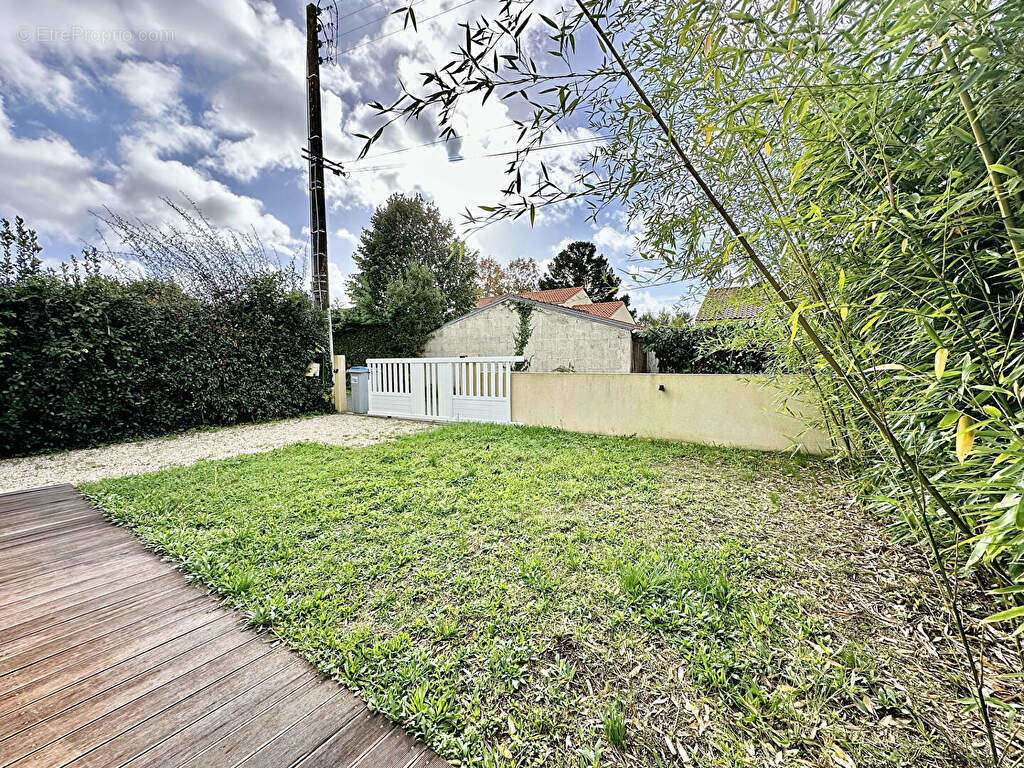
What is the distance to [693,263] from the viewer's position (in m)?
1.53

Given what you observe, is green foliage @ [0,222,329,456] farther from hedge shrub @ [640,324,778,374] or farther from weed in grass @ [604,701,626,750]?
hedge shrub @ [640,324,778,374]

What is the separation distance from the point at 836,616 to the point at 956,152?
1.64 meters

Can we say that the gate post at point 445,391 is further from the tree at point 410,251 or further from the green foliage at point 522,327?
the tree at point 410,251

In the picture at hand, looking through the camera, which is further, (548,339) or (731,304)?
(548,339)

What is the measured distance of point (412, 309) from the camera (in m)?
12.7

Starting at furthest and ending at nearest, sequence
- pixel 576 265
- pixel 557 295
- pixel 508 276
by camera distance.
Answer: pixel 576 265 → pixel 508 276 → pixel 557 295

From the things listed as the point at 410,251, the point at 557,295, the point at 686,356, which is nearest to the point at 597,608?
the point at 686,356

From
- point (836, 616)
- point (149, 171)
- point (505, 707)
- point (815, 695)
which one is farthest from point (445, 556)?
point (149, 171)

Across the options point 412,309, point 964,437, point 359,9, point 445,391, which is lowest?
point 445,391

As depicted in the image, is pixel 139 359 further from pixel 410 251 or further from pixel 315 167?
pixel 410 251

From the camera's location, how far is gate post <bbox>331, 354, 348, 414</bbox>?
312 inches

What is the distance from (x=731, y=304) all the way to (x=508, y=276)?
20.8 metres

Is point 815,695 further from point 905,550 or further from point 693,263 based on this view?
point 693,263

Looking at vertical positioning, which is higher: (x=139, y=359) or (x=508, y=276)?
(x=508, y=276)
